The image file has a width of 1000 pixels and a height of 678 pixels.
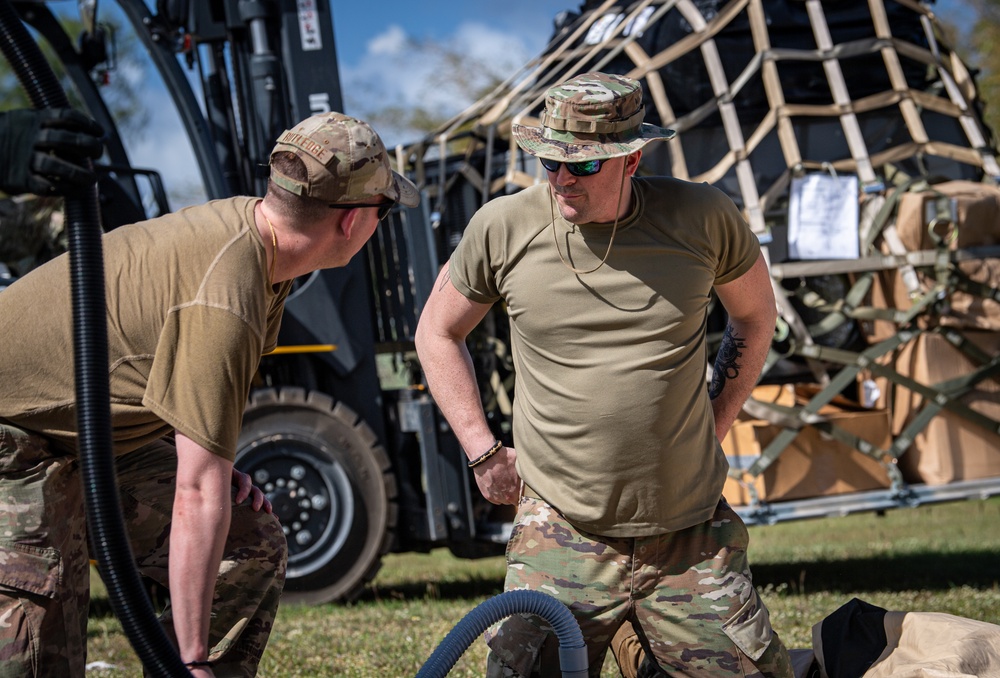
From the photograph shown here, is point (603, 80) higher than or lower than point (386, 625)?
higher

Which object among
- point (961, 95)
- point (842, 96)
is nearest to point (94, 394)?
point (842, 96)

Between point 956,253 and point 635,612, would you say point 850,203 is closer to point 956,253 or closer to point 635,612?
point 956,253

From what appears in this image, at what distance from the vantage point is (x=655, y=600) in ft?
9.89

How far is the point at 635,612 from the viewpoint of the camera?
121 inches

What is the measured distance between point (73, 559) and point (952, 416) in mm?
4410

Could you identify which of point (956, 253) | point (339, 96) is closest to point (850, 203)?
point (956, 253)

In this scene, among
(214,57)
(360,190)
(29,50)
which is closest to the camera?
(29,50)

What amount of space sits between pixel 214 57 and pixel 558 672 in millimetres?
4588

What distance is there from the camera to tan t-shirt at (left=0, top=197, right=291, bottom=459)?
241 cm

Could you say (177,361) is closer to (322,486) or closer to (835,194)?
(322,486)

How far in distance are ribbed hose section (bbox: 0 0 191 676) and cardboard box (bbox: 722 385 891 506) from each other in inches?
153

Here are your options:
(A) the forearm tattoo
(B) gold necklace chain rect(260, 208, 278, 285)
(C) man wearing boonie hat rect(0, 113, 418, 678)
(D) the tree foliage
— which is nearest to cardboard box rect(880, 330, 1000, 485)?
(A) the forearm tattoo

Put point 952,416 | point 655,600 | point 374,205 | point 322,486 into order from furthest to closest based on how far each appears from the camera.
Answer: point 322,486 < point 952,416 < point 655,600 < point 374,205

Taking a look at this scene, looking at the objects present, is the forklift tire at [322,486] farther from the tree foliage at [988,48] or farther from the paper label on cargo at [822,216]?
the tree foliage at [988,48]
